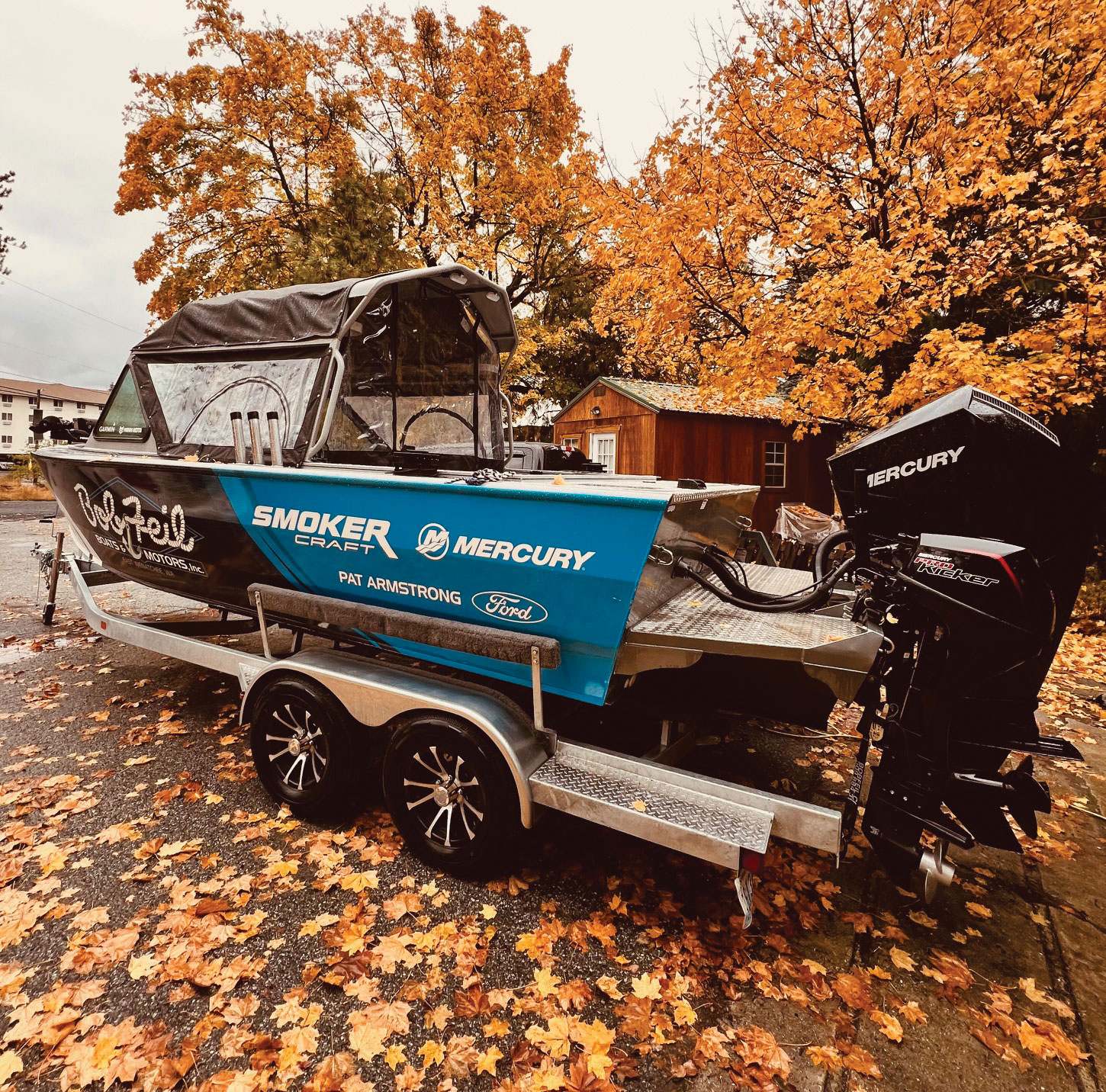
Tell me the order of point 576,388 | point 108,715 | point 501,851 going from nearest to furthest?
point 501,851
point 108,715
point 576,388

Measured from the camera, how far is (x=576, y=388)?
23656mm

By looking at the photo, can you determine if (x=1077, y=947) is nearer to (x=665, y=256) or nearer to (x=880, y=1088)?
(x=880, y=1088)

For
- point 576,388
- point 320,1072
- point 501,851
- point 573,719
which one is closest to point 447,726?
point 501,851

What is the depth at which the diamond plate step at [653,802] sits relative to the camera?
238cm

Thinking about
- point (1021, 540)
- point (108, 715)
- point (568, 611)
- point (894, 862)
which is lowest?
point (108, 715)

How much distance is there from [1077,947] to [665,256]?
7492 millimetres

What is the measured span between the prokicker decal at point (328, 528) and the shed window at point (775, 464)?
1508 cm

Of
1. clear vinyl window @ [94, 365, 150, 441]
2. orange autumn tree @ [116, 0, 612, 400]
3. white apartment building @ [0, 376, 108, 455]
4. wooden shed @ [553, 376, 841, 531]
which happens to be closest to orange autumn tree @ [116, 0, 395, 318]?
orange autumn tree @ [116, 0, 612, 400]

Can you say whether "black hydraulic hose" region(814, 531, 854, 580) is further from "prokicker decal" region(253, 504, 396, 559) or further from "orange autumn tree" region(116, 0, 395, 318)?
"orange autumn tree" region(116, 0, 395, 318)

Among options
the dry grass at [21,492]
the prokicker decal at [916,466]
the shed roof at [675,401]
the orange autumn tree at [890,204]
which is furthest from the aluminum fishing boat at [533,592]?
the dry grass at [21,492]

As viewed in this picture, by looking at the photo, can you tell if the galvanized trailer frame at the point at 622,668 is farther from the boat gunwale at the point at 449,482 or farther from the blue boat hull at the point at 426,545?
the boat gunwale at the point at 449,482

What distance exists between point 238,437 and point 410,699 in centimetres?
213

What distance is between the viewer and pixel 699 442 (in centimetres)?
1557

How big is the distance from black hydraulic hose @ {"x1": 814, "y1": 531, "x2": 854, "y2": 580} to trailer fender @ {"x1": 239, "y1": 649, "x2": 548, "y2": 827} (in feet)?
5.47
